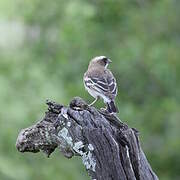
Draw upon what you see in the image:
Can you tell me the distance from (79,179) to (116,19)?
18.9 feet

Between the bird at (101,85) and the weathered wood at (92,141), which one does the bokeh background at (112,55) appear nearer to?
the bird at (101,85)

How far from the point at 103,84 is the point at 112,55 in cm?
951

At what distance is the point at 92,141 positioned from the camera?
6344 mm

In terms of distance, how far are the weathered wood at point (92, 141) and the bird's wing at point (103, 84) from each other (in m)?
3.30

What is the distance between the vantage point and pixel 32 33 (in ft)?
70.5

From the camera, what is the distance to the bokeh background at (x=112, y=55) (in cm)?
1811

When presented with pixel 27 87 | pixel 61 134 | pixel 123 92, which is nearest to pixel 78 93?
pixel 27 87

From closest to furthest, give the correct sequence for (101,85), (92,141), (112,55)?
(92,141) → (101,85) → (112,55)

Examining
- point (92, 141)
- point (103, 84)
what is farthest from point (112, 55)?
point (92, 141)

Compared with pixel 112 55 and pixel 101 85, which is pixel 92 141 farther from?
pixel 112 55

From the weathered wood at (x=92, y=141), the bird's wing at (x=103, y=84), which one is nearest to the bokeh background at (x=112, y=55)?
the bird's wing at (x=103, y=84)

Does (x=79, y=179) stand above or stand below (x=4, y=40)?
below

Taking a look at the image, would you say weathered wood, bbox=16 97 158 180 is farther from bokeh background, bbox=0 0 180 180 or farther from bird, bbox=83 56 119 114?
bokeh background, bbox=0 0 180 180

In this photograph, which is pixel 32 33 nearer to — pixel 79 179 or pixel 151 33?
pixel 151 33
